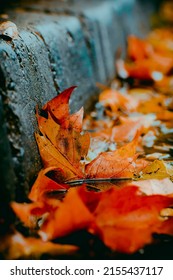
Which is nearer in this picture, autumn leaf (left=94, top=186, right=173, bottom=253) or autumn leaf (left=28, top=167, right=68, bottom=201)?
autumn leaf (left=94, top=186, right=173, bottom=253)

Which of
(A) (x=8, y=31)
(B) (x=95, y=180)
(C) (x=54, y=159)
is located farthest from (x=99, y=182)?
(A) (x=8, y=31)

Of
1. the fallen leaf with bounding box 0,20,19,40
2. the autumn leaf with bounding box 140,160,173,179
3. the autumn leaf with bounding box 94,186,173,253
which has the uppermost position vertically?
the fallen leaf with bounding box 0,20,19,40

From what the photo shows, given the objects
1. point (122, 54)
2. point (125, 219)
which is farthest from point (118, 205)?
point (122, 54)

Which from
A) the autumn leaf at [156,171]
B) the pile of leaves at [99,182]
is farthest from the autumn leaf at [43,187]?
the autumn leaf at [156,171]

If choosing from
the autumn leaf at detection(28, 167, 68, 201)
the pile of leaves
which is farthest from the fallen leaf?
the autumn leaf at detection(28, 167, 68, 201)

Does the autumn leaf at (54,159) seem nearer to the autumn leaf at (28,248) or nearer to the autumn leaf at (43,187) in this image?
the autumn leaf at (43,187)

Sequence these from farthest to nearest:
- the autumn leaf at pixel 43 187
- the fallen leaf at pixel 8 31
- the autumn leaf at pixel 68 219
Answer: the fallen leaf at pixel 8 31 → the autumn leaf at pixel 43 187 → the autumn leaf at pixel 68 219

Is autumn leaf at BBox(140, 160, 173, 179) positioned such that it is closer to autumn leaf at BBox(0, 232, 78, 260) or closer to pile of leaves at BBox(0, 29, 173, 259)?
pile of leaves at BBox(0, 29, 173, 259)

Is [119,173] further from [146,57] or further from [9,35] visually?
[146,57]

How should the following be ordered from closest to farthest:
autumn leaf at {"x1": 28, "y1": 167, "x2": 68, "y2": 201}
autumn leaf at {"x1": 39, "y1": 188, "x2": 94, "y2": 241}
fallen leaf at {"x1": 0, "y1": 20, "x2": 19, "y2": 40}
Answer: autumn leaf at {"x1": 39, "y1": 188, "x2": 94, "y2": 241}, autumn leaf at {"x1": 28, "y1": 167, "x2": 68, "y2": 201}, fallen leaf at {"x1": 0, "y1": 20, "x2": 19, "y2": 40}
